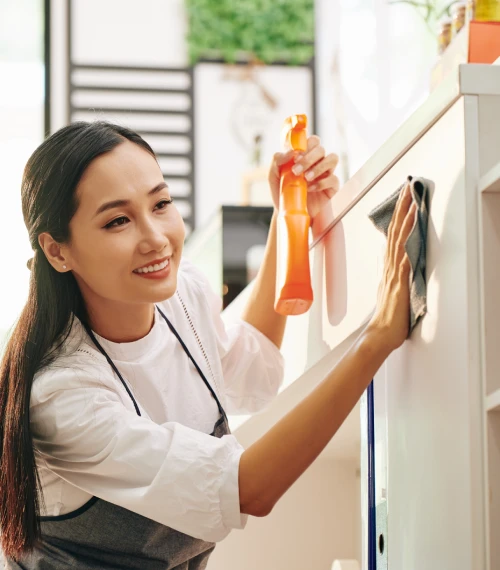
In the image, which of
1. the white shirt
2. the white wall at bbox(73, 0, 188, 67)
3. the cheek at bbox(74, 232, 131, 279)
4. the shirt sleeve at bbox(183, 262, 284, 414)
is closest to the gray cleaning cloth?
the white shirt

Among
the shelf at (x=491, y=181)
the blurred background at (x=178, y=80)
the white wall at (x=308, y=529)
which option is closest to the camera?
the shelf at (x=491, y=181)

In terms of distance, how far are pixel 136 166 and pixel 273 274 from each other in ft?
1.27

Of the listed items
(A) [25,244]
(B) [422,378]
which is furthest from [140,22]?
(B) [422,378]

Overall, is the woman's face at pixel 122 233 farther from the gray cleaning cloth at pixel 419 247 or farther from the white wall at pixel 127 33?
the white wall at pixel 127 33

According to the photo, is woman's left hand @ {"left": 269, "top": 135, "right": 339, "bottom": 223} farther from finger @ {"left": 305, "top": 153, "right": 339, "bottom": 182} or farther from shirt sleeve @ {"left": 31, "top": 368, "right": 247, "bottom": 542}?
shirt sleeve @ {"left": 31, "top": 368, "right": 247, "bottom": 542}

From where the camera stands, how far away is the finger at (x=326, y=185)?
1.56 meters

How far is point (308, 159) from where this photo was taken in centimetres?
151

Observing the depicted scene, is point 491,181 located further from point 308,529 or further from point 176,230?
point 308,529

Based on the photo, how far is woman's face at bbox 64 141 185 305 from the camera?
134 centimetres

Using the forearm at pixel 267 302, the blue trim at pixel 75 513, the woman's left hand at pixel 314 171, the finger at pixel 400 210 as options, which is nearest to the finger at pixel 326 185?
the woman's left hand at pixel 314 171

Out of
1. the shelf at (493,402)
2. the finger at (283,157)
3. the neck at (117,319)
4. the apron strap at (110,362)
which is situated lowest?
the shelf at (493,402)

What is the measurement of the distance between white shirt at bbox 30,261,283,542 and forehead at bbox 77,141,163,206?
0.76ft

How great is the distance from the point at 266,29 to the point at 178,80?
0.67 metres

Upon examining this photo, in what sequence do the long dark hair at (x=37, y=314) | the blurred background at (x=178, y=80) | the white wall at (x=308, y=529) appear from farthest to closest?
1. the blurred background at (x=178, y=80)
2. the white wall at (x=308, y=529)
3. the long dark hair at (x=37, y=314)
